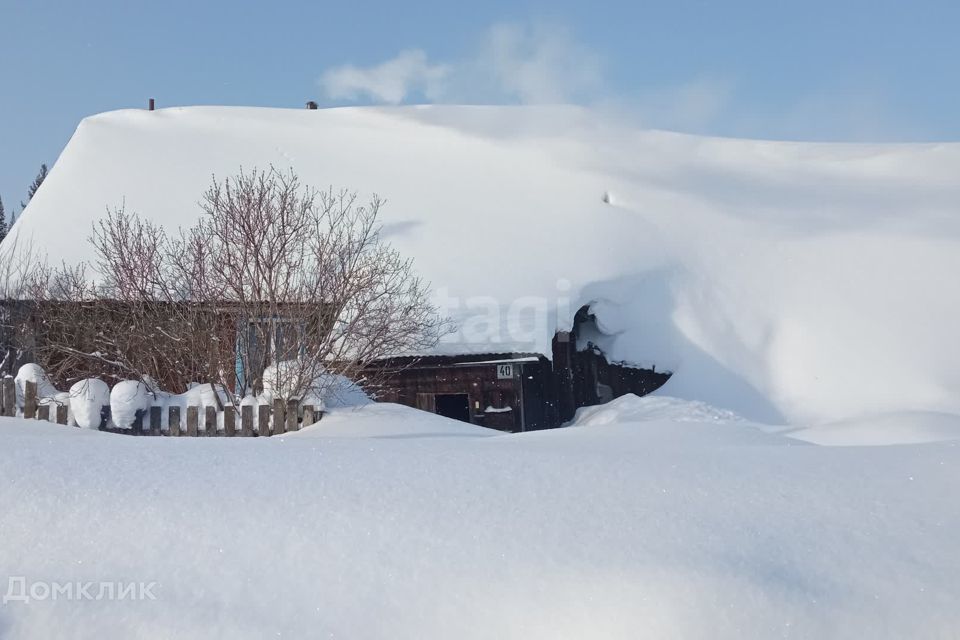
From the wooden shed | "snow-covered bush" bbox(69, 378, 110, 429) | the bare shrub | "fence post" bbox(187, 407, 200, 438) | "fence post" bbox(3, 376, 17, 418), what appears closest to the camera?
"snow-covered bush" bbox(69, 378, 110, 429)

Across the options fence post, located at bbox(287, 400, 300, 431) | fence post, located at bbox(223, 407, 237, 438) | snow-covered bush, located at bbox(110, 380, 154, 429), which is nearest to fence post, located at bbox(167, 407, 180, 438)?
snow-covered bush, located at bbox(110, 380, 154, 429)

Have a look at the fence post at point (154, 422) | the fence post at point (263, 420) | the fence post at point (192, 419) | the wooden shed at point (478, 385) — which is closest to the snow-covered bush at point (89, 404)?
the fence post at point (154, 422)

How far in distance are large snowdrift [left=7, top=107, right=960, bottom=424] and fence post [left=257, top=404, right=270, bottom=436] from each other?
5132 mm

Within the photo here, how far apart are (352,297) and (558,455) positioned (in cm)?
758

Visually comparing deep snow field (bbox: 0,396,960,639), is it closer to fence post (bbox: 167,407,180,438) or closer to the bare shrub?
fence post (bbox: 167,407,180,438)

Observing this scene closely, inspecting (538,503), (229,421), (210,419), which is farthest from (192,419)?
(538,503)

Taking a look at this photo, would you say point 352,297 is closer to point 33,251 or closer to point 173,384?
point 173,384

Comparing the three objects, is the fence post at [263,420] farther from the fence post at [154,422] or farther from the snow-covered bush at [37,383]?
the snow-covered bush at [37,383]

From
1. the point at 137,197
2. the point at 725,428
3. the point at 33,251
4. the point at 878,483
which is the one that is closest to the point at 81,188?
the point at 137,197

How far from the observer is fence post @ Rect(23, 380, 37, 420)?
Result: 9406 millimetres

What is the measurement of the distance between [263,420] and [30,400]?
2.60m

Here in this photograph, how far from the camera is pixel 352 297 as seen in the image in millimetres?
11328

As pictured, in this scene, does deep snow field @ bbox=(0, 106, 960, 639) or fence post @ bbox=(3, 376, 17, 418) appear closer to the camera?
deep snow field @ bbox=(0, 106, 960, 639)

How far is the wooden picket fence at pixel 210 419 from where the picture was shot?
30.6ft
